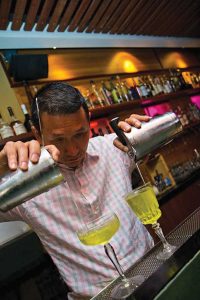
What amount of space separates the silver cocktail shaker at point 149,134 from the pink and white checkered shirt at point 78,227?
53 centimetres

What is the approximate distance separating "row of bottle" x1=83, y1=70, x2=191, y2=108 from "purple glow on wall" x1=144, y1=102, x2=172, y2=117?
0.94 ft

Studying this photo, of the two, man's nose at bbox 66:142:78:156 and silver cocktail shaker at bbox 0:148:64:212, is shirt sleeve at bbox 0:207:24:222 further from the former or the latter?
silver cocktail shaker at bbox 0:148:64:212

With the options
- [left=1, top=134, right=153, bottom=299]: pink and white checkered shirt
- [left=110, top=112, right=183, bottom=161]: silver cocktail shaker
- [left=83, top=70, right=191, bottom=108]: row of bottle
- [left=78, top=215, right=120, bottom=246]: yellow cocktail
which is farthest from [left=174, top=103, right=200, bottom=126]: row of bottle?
[left=78, top=215, right=120, bottom=246]: yellow cocktail

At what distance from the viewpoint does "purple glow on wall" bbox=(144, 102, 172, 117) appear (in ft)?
16.6

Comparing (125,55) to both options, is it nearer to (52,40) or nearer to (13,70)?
(52,40)

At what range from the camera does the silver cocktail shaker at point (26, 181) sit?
918 mm

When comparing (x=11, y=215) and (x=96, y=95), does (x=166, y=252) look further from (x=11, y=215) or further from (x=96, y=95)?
(x=96, y=95)

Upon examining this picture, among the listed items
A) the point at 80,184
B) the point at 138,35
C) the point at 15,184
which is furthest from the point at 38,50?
the point at 15,184

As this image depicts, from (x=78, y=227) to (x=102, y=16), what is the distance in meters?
2.98

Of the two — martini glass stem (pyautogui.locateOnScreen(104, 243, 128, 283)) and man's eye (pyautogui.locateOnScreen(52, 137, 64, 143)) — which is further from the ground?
man's eye (pyautogui.locateOnScreen(52, 137, 64, 143))

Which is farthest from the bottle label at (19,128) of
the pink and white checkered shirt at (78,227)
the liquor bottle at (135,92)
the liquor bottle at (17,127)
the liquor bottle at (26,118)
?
the liquor bottle at (135,92)

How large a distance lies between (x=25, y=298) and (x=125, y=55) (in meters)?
3.91

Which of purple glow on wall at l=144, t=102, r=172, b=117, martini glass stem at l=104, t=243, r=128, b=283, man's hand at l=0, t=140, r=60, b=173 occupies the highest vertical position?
purple glow on wall at l=144, t=102, r=172, b=117

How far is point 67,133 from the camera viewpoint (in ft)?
5.22
